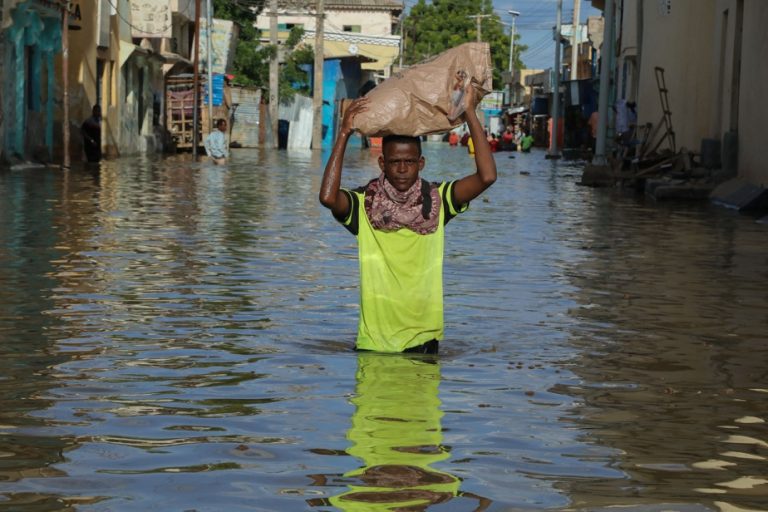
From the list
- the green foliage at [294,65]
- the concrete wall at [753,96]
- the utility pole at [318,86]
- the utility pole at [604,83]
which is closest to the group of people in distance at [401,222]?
the concrete wall at [753,96]

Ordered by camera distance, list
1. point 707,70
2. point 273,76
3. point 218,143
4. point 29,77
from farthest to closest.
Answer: point 273,76 < point 218,143 < point 29,77 < point 707,70

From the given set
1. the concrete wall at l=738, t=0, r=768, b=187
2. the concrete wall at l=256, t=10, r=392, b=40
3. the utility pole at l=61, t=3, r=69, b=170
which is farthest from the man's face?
the concrete wall at l=256, t=10, r=392, b=40

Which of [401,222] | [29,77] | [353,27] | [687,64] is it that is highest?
[353,27]

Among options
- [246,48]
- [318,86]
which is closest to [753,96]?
[318,86]

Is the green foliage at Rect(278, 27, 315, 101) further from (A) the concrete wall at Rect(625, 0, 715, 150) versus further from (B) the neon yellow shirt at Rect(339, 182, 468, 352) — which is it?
(B) the neon yellow shirt at Rect(339, 182, 468, 352)

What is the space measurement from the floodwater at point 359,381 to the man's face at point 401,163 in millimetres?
915

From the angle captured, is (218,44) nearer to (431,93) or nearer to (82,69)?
(82,69)

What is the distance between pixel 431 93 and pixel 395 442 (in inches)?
76.5

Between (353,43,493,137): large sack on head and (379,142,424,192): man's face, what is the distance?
70 mm

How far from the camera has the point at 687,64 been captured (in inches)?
1163

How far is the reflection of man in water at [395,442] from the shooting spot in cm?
450

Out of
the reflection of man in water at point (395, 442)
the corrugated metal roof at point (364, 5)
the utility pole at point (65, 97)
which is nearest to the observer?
the reflection of man in water at point (395, 442)

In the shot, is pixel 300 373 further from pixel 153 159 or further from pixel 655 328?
pixel 153 159

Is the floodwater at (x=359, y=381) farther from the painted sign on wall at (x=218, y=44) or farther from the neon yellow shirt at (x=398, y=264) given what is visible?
the painted sign on wall at (x=218, y=44)
